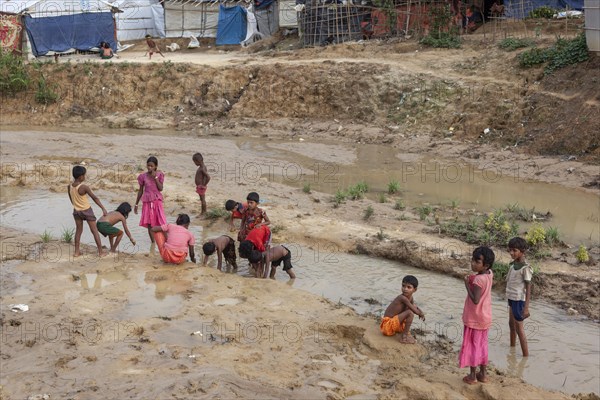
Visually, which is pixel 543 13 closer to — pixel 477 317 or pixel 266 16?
pixel 266 16

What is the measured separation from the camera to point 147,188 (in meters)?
8.95

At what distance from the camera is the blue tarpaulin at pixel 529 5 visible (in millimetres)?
21156

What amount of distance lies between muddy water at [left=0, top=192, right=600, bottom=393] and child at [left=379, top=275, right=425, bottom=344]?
1.98ft

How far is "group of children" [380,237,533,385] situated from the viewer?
550 centimetres

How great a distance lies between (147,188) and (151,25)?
70.8 ft

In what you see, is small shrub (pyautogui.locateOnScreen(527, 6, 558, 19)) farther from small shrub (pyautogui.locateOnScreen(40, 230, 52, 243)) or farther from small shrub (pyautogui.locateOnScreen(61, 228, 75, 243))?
small shrub (pyautogui.locateOnScreen(40, 230, 52, 243))

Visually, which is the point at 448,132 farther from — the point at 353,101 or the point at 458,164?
the point at 353,101

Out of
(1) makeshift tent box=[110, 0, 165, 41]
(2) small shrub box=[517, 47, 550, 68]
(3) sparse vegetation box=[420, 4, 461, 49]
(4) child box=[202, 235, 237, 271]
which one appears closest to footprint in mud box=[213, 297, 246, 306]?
(4) child box=[202, 235, 237, 271]

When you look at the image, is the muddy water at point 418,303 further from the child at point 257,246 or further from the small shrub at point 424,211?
the small shrub at point 424,211

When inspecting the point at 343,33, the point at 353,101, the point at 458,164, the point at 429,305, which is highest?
the point at 343,33

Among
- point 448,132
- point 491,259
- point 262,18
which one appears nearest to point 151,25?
point 262,18

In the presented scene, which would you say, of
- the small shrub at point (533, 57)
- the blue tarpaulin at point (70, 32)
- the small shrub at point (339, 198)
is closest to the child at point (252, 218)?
the small shrub at point (339, 198)

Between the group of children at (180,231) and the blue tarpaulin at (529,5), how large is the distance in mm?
15780

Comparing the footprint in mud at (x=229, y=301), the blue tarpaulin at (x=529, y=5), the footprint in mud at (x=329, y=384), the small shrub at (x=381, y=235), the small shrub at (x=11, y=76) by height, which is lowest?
the footprint in mud at (x=329, y=384)
